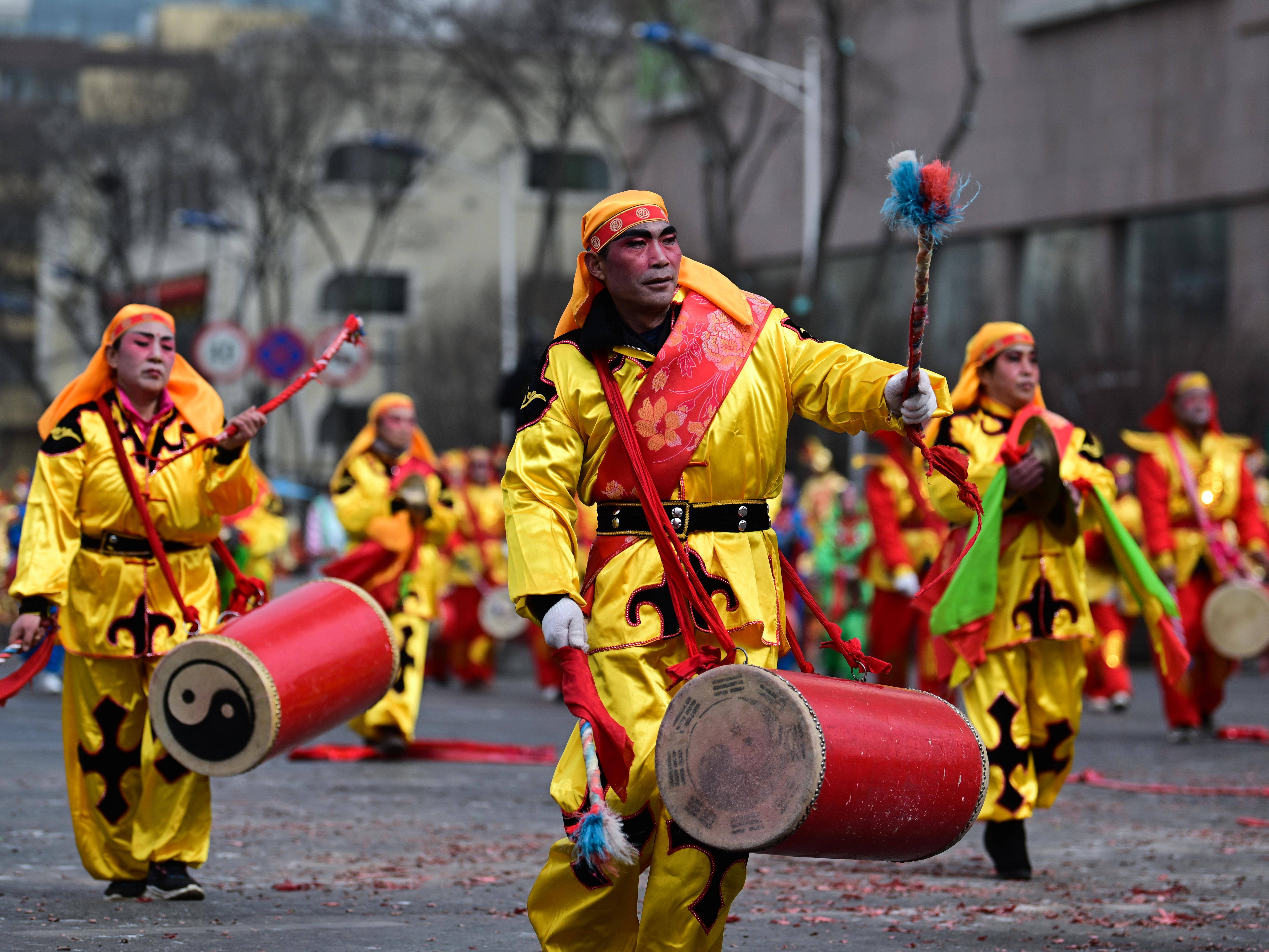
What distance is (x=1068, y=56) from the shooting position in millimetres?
38188

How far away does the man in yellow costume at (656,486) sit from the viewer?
193 inches

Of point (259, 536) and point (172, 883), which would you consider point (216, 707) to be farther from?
point (259, 536)

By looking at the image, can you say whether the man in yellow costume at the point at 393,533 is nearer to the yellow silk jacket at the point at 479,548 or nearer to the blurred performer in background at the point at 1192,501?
the blurred performer in background at the point at 1192,501

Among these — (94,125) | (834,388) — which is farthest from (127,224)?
(834,388)

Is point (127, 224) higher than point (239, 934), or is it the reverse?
point (127, 224)

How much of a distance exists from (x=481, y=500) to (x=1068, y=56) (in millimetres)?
22966

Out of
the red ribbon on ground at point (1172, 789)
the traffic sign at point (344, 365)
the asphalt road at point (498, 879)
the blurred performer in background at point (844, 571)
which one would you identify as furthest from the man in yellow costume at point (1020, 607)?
the blurred performer in background at point (844, 571)

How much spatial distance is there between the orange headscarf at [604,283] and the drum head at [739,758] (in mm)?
1069

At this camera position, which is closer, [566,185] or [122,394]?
[122,394]

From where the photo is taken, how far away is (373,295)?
55.8 m

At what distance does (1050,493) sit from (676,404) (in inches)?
120

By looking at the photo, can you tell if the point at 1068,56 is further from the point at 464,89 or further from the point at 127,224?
the point at 127,224

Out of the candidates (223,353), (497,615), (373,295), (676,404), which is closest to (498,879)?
(676,404)

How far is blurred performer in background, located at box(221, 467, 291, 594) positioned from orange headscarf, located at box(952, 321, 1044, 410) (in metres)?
6.86
